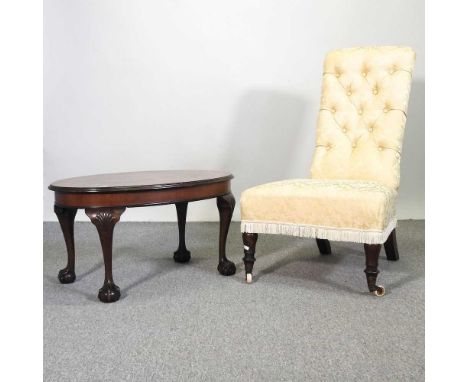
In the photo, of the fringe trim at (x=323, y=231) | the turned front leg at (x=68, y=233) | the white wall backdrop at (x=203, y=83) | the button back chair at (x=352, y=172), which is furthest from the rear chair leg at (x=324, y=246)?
the turned front leg at (x=68, y=233)

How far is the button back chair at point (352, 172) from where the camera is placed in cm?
200

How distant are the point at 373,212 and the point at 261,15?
2.44m

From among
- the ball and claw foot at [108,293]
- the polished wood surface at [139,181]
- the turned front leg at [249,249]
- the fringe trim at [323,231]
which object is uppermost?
the polished wood surface at [139,181]

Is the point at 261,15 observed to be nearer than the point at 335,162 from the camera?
No

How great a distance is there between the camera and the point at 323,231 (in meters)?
2.07

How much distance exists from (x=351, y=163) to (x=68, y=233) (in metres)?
1.53

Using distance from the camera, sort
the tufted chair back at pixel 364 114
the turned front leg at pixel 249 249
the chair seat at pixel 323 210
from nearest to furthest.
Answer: the chair seat at pixel 323 210, the turned front leg at pixel 249 249, the tufted chair back at pixel 364 114

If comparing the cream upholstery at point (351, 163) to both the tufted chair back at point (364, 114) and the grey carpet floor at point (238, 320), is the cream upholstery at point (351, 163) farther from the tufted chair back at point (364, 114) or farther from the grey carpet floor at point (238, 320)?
the grey carpet floor at point (238, 320)

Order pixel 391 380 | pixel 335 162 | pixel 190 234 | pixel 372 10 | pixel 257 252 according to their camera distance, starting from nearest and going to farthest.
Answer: pixel 391 380 → pixel 335 162 → pixel 257 252 → pixel 190 234 → pixel 372 10

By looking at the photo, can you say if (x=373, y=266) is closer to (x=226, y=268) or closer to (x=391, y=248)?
(x=391, y=248)

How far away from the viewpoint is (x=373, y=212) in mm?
1953
